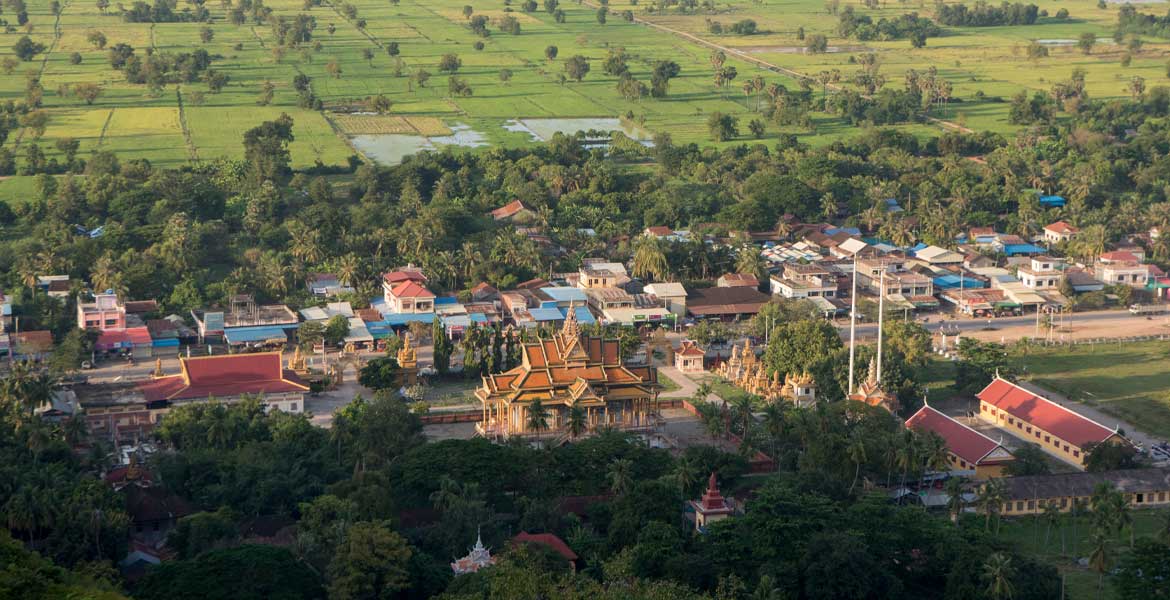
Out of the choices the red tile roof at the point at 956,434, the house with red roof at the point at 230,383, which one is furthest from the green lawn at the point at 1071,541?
the house with red roof at the point at 230,383

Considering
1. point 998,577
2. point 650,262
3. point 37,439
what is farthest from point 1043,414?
point 37,439

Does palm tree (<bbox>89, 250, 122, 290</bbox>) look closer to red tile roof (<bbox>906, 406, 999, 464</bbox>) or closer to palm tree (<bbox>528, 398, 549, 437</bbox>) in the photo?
palm tree (<bbox>528, 398, 549, 437</bbox>)

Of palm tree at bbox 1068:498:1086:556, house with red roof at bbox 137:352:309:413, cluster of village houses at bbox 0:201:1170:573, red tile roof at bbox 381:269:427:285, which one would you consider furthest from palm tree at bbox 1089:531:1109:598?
red tile roof at bbox 381:269:427:285

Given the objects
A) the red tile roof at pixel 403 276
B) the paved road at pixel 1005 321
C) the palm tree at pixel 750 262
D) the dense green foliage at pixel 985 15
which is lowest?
the paved road at pixel 1005 321

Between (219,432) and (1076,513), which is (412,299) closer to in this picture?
(219,432)

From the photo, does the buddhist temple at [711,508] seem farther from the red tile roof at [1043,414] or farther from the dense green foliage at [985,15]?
the dense green foliage at [985,15]

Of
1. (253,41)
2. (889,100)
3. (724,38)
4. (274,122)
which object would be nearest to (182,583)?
(274,122)

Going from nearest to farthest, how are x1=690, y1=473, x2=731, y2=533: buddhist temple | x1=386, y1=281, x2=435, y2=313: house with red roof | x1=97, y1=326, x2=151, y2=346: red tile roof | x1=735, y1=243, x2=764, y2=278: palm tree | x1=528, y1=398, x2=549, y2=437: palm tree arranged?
x1=690, y1=473, x2=731, y2=533: buddhist temple < x1=528, y1=398, x2=549, y2=437: palm tree < x1=97, y1=326, x2=151, y2=346: red tile roof < x1=386, y1=281, x2=435, y2=313: house with red roof < x1=735, y1=243, x2=764, y2=278: palm tree

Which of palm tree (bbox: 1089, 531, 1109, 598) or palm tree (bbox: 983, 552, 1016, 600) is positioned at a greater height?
palm tree (bbox: 983, 552, 1016, 600)
